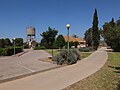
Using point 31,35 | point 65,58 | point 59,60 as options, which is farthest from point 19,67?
point 31,35

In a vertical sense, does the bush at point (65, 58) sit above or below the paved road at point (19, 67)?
above

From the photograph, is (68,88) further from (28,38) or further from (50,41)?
(28,38)

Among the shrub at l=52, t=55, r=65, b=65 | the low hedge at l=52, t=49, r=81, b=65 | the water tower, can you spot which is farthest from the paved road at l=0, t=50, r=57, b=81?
the water tower

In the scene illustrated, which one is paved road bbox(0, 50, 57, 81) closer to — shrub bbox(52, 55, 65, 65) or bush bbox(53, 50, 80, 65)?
shrub bbox(52, 55, 65, 65)

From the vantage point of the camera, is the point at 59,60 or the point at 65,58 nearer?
the point at 59,60

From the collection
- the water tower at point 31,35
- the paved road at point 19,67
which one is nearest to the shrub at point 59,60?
the paved road at point 19,67

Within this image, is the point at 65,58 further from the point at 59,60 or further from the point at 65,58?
the point at 59,60

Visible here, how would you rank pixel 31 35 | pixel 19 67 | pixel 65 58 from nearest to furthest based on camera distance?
pixel 19 67
pixel 65 58
pixel 31 35

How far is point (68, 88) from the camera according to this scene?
1012 cm

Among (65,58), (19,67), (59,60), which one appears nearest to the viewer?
(19,67)

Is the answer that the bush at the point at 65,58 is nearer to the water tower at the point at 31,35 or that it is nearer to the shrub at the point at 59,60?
the shrub at the point at 59,60

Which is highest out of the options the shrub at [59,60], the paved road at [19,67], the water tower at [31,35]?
the water tower at [31,35]

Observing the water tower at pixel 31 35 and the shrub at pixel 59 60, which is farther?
the water tower at pixel 31 35

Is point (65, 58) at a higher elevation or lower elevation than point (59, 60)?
higher
